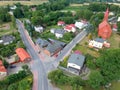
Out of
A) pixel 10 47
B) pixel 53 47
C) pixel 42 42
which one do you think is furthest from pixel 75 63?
pixel 10 47

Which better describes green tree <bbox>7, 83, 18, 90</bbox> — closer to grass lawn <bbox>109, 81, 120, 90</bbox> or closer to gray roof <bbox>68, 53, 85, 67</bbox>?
gray roof <bbox>68, 53, 85, 67</bbox>

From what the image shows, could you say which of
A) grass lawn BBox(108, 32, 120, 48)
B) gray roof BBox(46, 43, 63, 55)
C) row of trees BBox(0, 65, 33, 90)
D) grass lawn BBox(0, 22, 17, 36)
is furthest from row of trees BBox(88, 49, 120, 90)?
grass lawn BBox(0, 22, 17, 36)

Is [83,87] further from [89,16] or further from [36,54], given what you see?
[89,16]

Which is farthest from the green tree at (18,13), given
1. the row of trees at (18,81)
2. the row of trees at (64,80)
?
the row of trees at (64,80)

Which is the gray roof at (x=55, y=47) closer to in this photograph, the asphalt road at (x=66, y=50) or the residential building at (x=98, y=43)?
the asphalt road at (x=66, y=50)

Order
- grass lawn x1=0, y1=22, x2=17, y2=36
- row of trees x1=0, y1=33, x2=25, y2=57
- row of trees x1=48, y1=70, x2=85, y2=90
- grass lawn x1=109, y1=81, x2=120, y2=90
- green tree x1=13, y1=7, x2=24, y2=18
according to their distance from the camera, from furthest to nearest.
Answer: green tree x1=13, y1=7, x2=24, y2=18
grass lawn x1=0, y1=22, x2=17, y2=36
row of trees x1=0, y1=33, x2=25, y2=57
grass lawn x1=109, y1=81, x2=120, y2=90
row of trees x1=48, y1=70, x2=85, y2=90
